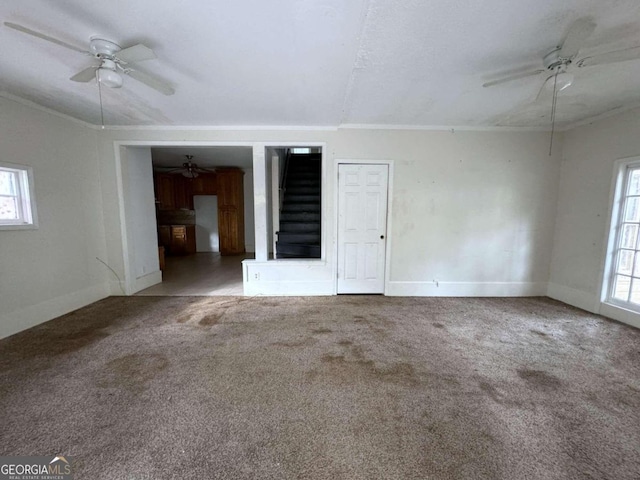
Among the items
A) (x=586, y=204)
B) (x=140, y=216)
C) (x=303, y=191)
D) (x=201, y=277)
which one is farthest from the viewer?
(x=303, y=191)

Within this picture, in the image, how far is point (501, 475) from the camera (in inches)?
49.1

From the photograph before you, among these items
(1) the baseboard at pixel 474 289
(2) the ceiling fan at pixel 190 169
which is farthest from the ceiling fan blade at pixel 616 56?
(2) the ceiling fan at pixel 190 169

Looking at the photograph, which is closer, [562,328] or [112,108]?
[562,328]

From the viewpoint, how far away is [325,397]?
1766mm

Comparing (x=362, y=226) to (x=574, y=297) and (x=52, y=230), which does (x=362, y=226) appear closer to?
(x=574, y=297)

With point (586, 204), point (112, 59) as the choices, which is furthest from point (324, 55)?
point (586, 204)

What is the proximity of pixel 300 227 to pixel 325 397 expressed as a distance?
3.48m

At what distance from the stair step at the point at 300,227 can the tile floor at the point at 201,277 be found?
135cm

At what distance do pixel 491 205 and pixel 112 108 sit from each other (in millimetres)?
5409

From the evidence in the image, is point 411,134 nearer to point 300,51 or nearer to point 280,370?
point 300,51

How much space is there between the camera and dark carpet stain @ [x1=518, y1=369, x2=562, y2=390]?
1902mm

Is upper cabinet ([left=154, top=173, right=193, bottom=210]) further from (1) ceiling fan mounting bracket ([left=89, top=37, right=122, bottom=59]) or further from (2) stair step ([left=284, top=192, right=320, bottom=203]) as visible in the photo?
(1) ceiling fan mounting bracket ([left=89, top=37, right=122, bottom=59])

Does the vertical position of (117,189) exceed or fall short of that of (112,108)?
it falls short

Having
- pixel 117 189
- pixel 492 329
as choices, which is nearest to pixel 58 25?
pixel 117 189
